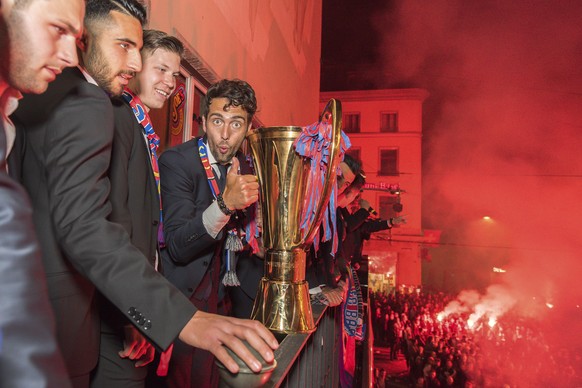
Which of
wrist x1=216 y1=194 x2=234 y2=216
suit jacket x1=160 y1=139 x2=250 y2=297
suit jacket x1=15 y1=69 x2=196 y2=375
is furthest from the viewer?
suit jacket x1=160 y1=139 x2=250 y2=297

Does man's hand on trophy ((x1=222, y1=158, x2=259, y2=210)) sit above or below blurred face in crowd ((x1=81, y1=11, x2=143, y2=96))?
below

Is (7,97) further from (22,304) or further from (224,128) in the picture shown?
(224,128)

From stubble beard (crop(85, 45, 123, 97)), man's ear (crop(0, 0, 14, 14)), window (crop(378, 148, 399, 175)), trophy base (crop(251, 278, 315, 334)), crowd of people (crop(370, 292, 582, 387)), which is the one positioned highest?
window (crop(378, 148, 399, 175))

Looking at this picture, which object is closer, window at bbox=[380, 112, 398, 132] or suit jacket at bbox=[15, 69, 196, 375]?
suit jacket at bbox=[15, 69, 196, 375]

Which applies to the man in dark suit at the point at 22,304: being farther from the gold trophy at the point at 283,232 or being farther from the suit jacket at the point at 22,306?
the gold trophy at the point at 283,232

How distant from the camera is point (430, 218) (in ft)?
83.2

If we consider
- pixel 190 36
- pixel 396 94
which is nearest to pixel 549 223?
pixel 396 94

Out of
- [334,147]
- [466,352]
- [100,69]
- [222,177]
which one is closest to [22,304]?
[334,147]

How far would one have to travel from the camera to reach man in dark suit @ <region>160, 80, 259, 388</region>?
5.43 ft

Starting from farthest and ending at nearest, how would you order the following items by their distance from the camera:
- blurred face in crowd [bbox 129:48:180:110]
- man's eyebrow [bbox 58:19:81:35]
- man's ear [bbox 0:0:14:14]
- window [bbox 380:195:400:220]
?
window [bbox 380:195:400:220]
blurred face in crowd [bbox 129:48:180:110]
man's eyebrow [bbox 58:19:81:35]
man's ear [bbox 0:0:14:14]

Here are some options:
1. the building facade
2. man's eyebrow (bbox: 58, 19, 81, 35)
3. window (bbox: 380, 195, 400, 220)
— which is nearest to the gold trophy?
man's eyebrow (bbox: 58, 19, 81, 35)

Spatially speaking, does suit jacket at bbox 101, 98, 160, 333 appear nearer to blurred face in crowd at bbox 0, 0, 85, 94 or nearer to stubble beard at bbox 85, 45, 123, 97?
stubble beard at bbox 85, 45, 123, 97

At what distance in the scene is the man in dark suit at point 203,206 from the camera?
166 cm

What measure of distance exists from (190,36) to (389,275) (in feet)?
71.9
